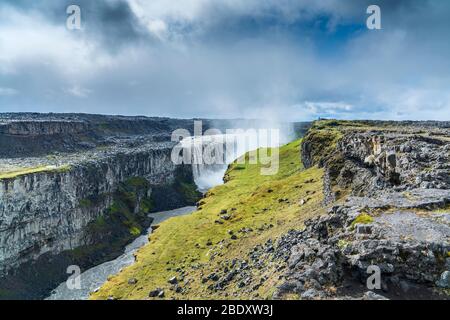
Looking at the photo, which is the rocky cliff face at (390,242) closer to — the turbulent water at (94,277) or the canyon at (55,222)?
the turbulent water at (94,277)

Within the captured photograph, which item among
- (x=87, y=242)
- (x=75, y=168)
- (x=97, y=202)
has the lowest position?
(x=87, y=242)

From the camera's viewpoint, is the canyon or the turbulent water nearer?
the turbulent water

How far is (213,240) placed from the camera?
88938 millimetres

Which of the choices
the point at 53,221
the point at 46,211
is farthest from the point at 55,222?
the point at 46,211

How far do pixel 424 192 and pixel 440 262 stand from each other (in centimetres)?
1233

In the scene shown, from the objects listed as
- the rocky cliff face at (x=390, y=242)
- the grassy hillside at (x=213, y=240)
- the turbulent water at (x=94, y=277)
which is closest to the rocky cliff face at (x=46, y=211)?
the turbulent water at (x=94, y=277)

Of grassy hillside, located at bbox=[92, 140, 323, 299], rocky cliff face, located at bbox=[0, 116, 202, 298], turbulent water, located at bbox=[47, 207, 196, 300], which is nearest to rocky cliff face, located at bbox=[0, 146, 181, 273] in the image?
rocky cliff face, located at bbox=[0, 116, 202, 298]

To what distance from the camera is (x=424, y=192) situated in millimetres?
34625

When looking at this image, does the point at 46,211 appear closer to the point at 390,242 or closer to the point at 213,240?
the point at 213,240

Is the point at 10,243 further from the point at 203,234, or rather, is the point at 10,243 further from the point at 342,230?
the point at 342,230

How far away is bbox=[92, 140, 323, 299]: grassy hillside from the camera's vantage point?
6162 centimetres

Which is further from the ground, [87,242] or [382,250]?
[382,250]

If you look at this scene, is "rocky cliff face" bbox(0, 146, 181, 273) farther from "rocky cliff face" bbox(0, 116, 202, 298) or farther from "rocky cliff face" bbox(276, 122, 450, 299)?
"rocky cliff face" bbox(276, 122, 450, 299)
